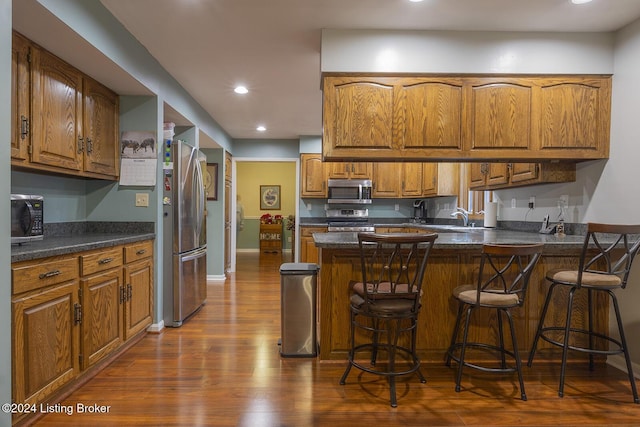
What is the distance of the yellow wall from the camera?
938 cm

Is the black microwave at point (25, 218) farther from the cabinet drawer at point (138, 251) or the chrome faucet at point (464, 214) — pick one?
the chrome faucet at point (464, 214)

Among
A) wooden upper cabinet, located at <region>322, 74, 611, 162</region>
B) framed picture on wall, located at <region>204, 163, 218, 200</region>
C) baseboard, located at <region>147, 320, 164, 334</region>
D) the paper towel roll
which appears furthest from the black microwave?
the paper towel roll

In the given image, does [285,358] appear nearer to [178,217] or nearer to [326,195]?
[178,217]

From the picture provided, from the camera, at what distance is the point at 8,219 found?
5.11ft

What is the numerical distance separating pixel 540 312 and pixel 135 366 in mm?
2897

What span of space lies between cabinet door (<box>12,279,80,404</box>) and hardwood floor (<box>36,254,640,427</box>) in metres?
0.21

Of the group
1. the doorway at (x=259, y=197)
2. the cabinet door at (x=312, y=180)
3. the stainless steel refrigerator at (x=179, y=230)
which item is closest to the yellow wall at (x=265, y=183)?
the doorway at (x=259, y=197)

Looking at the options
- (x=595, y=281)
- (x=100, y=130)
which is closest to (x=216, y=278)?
(x=100, y=130)

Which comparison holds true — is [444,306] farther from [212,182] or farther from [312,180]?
[212,182]

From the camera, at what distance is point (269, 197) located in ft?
30.8

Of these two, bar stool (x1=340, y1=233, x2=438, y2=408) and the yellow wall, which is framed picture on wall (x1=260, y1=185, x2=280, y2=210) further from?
bar stool (x1=340, y1=233, x2=438, y2=408)

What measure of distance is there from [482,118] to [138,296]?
3.03 metres

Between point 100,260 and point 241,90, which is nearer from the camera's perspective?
point 100,260

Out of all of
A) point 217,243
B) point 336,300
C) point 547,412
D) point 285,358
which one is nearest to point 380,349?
point 336,300
